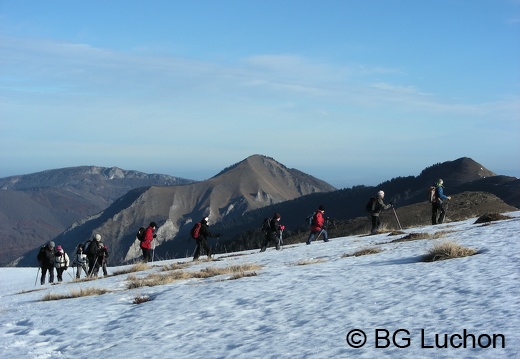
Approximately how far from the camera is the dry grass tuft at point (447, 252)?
11438 millimetres

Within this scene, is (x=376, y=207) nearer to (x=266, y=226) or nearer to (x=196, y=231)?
(x=266, y=226)

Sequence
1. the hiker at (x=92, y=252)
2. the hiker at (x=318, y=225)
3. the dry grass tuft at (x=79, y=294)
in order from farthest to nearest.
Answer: the hiker at (x=318, y=225) < the hiker at (x=92, y=252) < the dry grass tuft at (x=79, y=294)

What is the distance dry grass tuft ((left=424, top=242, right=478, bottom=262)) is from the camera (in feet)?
37.5

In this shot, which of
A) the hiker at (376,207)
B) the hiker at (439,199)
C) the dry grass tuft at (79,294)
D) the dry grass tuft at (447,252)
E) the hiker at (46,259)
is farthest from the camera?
the hiker at (46,259)

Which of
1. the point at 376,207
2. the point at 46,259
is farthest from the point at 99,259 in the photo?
the point at 376,207

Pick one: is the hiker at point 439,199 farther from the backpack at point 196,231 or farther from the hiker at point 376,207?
the backpack at point 196,231

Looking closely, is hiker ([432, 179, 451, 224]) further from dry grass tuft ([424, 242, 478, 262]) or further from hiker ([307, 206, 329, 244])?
dry grass tuft ([424, 242, 478, 262])

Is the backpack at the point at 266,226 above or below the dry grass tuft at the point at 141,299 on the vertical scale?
above

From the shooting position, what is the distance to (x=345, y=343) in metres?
6.88

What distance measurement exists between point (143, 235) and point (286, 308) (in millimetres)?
18794

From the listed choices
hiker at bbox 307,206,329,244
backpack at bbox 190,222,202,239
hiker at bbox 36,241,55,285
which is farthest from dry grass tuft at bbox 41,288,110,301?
hiker at bbox 307,206,329,244

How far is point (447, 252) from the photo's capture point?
11539 millimetres

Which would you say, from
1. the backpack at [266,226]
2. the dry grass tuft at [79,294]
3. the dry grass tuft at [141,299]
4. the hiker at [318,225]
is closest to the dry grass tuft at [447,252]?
the dry grass tuft at [141,299]

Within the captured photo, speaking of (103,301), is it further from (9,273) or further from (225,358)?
(9,273)
